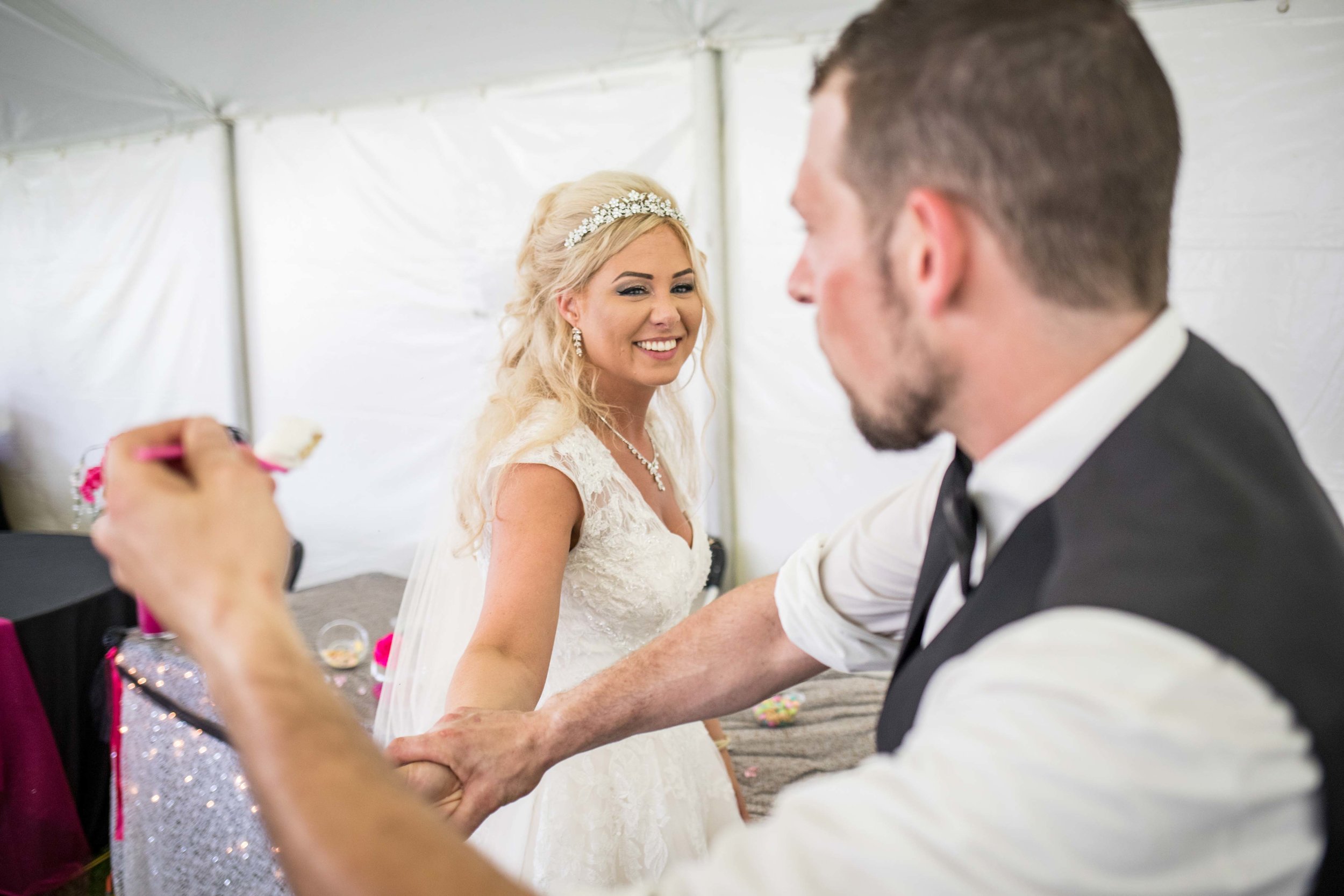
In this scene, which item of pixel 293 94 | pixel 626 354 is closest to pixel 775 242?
pixel 626 354

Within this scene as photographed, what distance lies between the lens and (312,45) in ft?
14.7

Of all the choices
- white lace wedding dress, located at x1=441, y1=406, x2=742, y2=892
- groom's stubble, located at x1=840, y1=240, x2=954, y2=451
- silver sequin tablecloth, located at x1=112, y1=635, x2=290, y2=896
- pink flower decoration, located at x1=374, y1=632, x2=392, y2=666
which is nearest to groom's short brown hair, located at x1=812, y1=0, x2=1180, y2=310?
groom's stubble, located at x1=840, y1=240, x2=954, y2=451

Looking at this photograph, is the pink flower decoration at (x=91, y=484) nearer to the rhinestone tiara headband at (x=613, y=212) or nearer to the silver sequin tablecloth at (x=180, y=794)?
the silver sequin tablecloth at (x=180, y=794)

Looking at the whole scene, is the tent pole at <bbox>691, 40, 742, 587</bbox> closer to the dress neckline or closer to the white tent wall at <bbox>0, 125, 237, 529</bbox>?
the dress neckline

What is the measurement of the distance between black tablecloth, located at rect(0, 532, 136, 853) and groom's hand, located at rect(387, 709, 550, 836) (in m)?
2.68

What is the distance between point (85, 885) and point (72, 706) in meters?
0.68

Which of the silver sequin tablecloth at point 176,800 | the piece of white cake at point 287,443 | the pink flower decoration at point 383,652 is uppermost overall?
the piece of white cake at point 287,443

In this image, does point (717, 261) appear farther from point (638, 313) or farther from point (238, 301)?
point (238, 301)

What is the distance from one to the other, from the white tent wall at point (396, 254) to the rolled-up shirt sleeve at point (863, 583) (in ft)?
9.92

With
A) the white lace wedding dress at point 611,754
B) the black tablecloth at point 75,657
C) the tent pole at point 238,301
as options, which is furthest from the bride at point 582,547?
the tent pole at point 238,301

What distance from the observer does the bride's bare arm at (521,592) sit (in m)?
1.44

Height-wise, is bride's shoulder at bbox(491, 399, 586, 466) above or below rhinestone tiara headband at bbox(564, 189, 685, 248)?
below

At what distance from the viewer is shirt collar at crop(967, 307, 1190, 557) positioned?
79 cm

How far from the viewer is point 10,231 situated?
6.67 m
